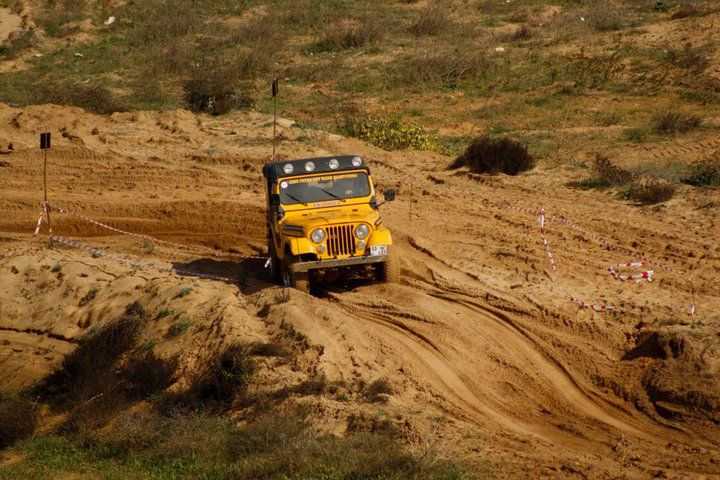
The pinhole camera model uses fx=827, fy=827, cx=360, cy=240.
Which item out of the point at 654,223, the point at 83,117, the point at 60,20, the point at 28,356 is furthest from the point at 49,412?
the point at 60,20

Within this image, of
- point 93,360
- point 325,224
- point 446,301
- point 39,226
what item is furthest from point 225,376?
point 39,226

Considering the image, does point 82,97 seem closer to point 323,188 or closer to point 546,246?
point 323,188

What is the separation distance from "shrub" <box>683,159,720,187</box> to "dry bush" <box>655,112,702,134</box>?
11.2 ft

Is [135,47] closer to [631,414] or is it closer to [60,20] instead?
[60,20]

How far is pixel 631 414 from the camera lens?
10305 millimetres

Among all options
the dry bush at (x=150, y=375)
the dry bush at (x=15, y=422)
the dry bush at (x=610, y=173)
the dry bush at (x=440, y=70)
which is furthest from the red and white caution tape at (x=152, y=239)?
the dry bush at (x=440, y=70)

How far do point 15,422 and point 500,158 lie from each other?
13.1 metres

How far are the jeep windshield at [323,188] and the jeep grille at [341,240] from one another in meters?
0.95

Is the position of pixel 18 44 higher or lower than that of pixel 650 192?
higher

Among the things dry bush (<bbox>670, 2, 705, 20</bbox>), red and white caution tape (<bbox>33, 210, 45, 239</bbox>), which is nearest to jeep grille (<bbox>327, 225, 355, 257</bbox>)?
red and white caution tape (<bbox>33, 210, 45, 239</bbox>)

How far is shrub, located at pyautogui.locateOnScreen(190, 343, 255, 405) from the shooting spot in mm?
10766

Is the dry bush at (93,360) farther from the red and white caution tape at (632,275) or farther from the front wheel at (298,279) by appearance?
the red and white caution tape at (632,275)

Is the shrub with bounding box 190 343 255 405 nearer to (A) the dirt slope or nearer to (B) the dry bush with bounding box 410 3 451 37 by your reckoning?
(A) the dirt slope

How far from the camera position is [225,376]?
10852mm
